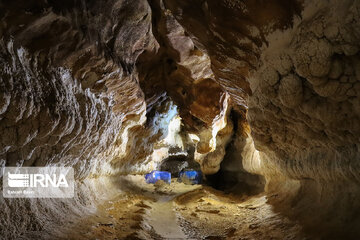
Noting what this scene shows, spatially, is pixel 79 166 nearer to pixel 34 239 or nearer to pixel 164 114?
pixel 34 239

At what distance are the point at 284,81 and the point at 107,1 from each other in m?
3.18

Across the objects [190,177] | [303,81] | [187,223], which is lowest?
[190,177]

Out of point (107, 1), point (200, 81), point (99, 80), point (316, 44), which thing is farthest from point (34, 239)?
point (200, 81)

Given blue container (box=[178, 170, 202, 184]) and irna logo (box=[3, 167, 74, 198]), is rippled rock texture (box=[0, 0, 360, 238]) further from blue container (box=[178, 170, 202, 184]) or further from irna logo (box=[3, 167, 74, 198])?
blue container (box=[178, 170, 202, 184])

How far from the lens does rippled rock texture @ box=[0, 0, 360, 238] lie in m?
2.52

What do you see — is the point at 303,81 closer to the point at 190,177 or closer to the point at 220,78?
the point at 220,78

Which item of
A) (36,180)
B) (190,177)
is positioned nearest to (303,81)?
(36,180)

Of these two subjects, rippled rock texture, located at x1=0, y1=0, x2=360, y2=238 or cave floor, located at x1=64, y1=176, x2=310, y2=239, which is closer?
rippled rock texture, located at x1=0, y1=0, x2=360, y2=238

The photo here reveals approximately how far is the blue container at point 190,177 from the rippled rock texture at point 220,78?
12.5 metres

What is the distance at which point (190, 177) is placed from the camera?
1984 centimetres

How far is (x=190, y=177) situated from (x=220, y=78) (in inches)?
616

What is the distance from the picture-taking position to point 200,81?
9250 mm

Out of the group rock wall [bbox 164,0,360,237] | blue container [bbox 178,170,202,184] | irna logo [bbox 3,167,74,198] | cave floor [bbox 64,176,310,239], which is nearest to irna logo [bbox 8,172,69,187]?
irna logo [bbox 3,167,74,198]

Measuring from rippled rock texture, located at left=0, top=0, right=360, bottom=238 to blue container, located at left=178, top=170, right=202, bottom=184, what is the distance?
12.5 m
